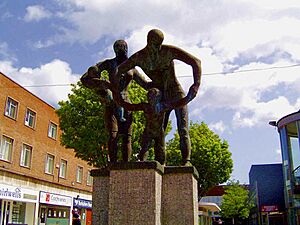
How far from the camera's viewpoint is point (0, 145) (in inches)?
960

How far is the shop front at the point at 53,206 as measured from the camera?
28.5 meters

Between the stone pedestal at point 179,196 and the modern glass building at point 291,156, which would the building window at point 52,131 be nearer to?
the modern glass building at point 291,156

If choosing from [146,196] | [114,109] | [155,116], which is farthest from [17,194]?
[146,196]

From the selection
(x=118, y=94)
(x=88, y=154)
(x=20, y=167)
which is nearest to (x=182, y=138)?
(x=118, y=94)

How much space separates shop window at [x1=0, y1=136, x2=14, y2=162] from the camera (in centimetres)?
2466

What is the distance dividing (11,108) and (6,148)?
258 centimetres

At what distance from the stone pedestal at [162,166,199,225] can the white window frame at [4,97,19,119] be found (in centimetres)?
2037

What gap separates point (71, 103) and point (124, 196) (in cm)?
1331

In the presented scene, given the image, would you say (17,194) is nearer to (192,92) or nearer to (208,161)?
(208,161)

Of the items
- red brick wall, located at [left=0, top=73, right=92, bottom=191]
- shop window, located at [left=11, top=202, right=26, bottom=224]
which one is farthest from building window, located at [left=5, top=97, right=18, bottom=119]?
shop window, located at [left=11, top=202, right=26, bottom=224]

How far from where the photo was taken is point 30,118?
28.5 metres

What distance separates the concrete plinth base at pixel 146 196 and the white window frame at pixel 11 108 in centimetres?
1983

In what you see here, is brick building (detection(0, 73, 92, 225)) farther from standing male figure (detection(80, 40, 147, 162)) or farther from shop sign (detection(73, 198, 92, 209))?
standing male figure (detection(80, 40, 147, 162))

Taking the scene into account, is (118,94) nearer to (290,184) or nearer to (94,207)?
(94,207)
